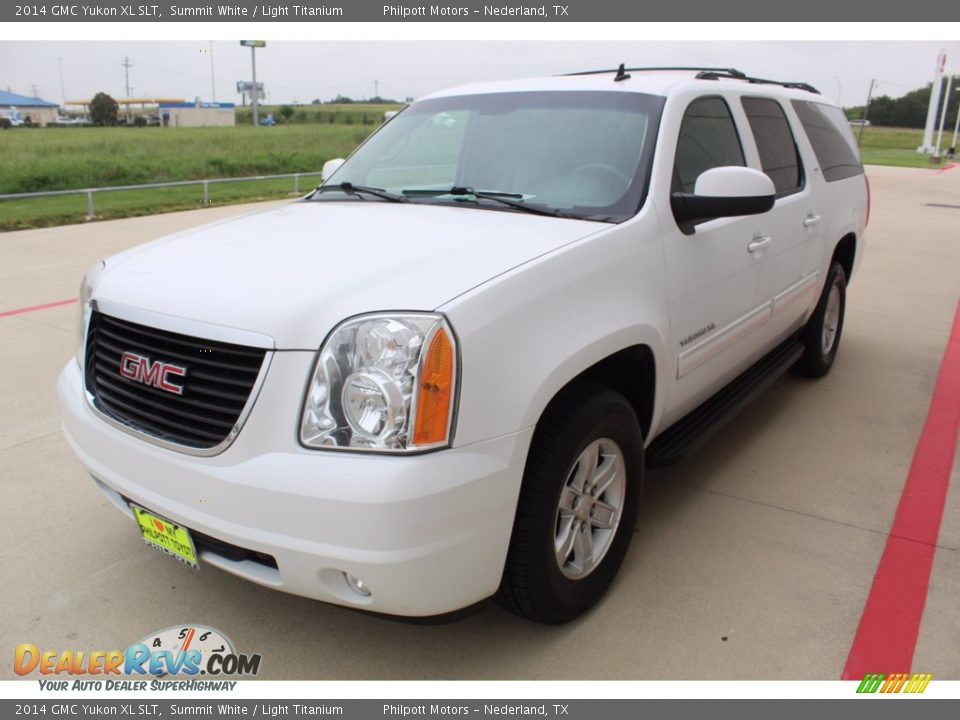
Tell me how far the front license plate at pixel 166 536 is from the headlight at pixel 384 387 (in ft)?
1.90

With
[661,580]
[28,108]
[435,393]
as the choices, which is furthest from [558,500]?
[28,108]

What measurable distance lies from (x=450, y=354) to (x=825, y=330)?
396 centimetres

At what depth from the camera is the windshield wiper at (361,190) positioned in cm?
341

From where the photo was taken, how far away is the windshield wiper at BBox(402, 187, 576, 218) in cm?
297

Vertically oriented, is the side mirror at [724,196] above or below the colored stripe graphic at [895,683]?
above

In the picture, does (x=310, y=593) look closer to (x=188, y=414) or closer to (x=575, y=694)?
(x=188, y=414)

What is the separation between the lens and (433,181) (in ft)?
11.4

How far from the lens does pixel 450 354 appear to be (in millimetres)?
2088

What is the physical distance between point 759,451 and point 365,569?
277 cm

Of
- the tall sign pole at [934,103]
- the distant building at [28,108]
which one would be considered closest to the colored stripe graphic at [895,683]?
the tall sign pole at [934,103]

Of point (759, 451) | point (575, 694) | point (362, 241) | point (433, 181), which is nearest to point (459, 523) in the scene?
point (575, 694)

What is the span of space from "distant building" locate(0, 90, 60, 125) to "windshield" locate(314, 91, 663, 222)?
127093 mm

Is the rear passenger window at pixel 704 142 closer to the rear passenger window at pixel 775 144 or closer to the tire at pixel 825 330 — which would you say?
the rear passenger window at pixel 775 144

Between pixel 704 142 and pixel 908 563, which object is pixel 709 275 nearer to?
pixel 704 142
